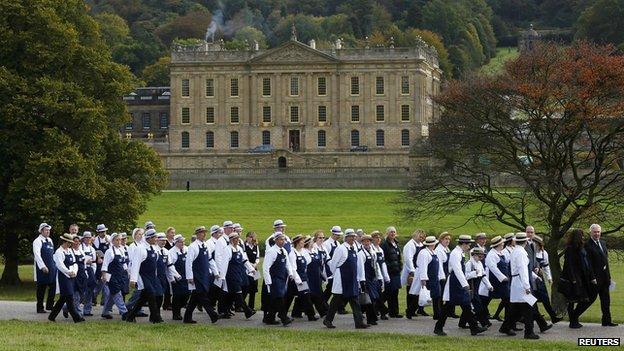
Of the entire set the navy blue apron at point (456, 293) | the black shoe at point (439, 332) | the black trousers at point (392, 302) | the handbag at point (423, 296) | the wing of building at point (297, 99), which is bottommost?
the black shoe at point (439, 332)

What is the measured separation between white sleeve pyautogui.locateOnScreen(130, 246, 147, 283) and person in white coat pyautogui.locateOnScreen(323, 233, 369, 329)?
3.61 metres

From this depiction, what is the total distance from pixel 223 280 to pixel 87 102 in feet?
48.7

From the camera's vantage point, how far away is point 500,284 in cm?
2456

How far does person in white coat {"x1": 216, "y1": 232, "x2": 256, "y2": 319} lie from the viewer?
26125mm

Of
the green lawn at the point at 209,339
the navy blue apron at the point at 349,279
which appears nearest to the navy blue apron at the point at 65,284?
the green lawn at the point at 209,339

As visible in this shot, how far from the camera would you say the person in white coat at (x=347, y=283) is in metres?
24.2

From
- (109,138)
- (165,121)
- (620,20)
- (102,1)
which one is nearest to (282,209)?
(109,138)

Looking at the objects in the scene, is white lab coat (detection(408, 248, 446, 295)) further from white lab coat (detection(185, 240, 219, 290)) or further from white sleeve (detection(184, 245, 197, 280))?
white sleeve (detection(184, 245, 197, 280))

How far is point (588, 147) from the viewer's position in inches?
1427

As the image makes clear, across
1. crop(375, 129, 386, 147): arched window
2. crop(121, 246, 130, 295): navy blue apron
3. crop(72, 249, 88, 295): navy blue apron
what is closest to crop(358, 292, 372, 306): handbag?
crop(121, 246, 130, 295): navy blue apron

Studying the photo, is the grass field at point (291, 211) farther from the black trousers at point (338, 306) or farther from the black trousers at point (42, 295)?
the black trousers at point (338, 306)

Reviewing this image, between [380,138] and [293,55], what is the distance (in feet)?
33.4

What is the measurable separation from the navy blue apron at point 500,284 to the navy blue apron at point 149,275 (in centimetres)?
611

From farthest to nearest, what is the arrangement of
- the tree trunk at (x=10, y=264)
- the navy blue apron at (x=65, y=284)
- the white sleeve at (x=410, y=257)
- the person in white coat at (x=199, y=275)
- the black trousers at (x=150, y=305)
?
the tree trunk at (x=10, y=264), the white sleeve at (x=410, y=257), the person in white coat at (x=199, y=275), the black trousers at (x=150, y=305), the navy blue apron at (x=65, y=284)
